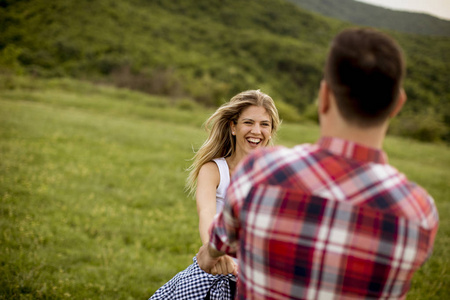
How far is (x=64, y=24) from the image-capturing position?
206 ft

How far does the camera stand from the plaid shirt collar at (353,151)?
1228mm

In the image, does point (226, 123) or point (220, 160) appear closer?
point (220, 160)

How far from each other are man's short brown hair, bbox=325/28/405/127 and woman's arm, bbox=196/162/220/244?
1.50 metres

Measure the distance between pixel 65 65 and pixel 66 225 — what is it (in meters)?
51.7

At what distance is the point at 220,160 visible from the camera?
2877 mm

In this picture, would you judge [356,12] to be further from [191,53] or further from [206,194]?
[206,194]

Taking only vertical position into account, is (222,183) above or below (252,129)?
below

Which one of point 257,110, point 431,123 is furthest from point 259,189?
point 431,123

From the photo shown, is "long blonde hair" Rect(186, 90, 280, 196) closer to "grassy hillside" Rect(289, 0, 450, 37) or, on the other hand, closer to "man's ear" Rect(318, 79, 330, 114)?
"man's ear" Rect(318, 79, 330, 114)

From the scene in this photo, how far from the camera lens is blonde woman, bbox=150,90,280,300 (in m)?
2.41

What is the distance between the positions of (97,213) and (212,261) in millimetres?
6116

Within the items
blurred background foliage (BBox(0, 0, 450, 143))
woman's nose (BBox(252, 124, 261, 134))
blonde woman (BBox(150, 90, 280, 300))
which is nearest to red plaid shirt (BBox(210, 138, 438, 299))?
blonde woman (BBox(150, 90, 280, 300))

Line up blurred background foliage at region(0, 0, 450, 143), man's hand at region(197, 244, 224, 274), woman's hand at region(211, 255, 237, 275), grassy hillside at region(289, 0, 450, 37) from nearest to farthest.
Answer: man's hand at region(197, 244, 224, 274)
woman's hand at region(211, 255, 237, 275)
blurred background foliage at region(0, 0, 450, 143)
grassy hillside at region(289, 0, 450, 37)

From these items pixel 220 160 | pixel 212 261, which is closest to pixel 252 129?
pixel 220 160
